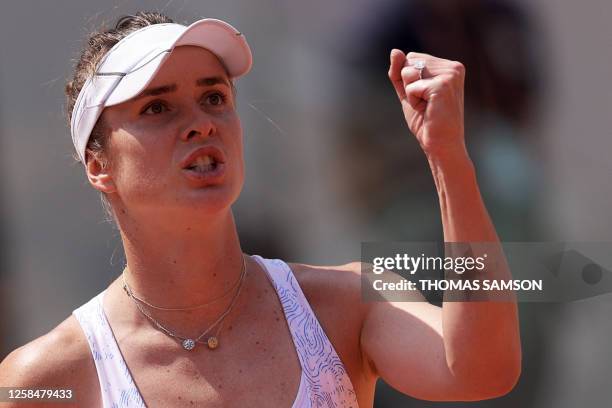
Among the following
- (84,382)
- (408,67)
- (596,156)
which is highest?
(408,67)

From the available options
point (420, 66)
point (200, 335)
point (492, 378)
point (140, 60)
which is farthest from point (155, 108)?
point (492, 378)

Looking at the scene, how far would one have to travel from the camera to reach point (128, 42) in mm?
2131

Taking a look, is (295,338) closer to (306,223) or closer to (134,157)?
(134,157)

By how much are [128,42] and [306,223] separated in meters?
1.18

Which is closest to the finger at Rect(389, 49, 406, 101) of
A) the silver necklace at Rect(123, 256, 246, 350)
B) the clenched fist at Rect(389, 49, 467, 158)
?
the clenched fist at Rect(389, 49, 467, 158)

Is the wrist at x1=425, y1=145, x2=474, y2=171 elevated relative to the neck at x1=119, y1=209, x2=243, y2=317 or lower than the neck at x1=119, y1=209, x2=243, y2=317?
elevated

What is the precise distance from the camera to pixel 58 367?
2.04 m

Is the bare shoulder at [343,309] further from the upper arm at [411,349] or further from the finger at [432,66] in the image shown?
the finger at [432,66]

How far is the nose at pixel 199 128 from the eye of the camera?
1.96 metres

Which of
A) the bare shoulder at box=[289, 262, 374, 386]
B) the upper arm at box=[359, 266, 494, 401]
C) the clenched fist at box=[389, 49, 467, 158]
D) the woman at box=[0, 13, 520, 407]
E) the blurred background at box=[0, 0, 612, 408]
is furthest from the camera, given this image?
the blurred background at box=[0, 0, 612, 408]

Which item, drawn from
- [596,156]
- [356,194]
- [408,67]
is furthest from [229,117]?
[596,156]

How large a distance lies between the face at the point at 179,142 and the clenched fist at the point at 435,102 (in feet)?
1.48

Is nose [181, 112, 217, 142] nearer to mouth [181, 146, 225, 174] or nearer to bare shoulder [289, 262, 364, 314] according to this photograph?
mouth [181, 146, 225, 174]

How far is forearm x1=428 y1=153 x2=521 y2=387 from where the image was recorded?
5.61ft
